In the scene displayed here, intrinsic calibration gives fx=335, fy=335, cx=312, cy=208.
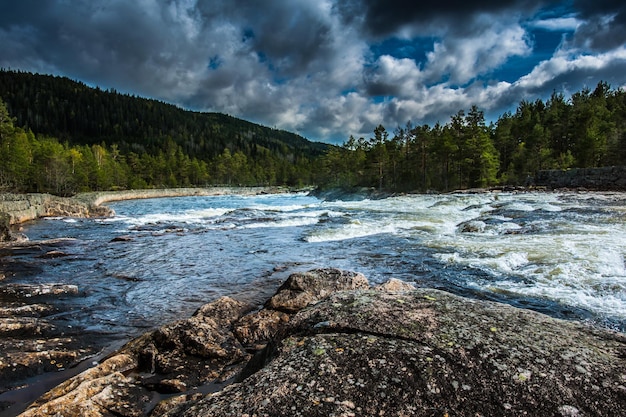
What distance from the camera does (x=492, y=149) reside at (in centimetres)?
6825

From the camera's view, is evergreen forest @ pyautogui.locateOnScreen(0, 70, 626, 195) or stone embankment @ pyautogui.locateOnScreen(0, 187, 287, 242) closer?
stone embankment @ pyautogui.locateOnScreen(0, 187, 287, 242)

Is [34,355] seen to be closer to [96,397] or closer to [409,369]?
[96,397]

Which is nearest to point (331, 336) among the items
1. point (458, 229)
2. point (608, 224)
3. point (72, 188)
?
point (458, 229)

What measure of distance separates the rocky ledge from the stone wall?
4919 cm

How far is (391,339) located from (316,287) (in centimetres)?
581

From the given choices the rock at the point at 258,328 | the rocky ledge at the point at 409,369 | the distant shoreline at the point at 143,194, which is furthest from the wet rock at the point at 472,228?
the distant shoreline at the point at 143,194

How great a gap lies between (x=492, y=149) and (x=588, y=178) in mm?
24647

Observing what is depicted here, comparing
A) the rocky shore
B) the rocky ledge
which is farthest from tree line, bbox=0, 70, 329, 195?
the rocky ledge

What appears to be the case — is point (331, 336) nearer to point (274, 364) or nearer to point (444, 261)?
point (274, 364)

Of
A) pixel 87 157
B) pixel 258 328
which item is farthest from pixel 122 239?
pixel 87 157

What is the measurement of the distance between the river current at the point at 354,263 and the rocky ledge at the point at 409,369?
555 centimetres

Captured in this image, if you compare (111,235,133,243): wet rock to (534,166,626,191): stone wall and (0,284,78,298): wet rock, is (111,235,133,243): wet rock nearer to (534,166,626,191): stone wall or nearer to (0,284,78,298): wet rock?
(0,284,78,298): wet rock

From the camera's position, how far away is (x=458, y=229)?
66.9ft

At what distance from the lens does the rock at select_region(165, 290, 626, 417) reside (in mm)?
2385
